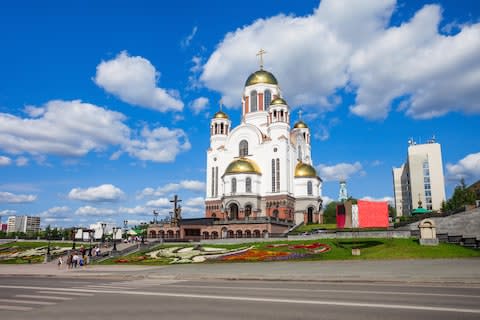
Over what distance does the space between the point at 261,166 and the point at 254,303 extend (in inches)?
2047

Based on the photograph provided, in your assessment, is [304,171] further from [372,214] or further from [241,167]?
[372,214]

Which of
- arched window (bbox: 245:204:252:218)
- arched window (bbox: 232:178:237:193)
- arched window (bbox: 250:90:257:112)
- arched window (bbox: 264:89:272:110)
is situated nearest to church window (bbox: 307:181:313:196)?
arched window (bbox: 245:204:252:218)

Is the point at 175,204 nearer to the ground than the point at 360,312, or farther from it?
farther from it

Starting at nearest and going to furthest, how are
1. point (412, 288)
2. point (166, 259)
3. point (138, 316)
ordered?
point (138, 316)
point (412, 288)
point (166, 259)

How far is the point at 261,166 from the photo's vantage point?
6369 centimetres

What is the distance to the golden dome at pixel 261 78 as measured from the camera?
70.3 m

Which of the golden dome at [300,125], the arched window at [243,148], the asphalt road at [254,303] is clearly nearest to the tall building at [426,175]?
the golden dome at [300,125]

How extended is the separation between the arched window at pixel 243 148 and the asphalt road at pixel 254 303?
50312mm

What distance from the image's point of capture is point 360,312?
400 inches

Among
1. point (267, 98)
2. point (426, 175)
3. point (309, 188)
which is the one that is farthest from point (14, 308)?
point (426, 175)

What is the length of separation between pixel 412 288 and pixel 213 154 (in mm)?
53951

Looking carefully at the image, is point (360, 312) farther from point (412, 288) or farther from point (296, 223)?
point (296, 223)

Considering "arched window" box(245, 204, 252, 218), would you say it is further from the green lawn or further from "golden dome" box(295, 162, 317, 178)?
the green lawn

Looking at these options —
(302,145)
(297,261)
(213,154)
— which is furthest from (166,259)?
(302,145)
